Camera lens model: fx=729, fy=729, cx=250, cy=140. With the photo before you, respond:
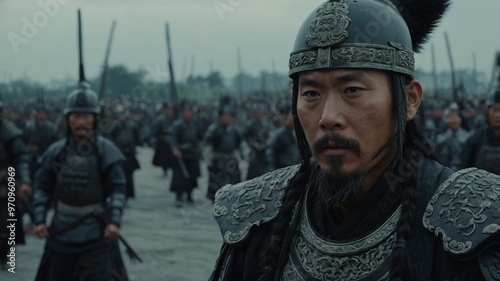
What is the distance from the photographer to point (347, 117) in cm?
212

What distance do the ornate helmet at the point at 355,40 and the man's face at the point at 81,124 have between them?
4.00 m

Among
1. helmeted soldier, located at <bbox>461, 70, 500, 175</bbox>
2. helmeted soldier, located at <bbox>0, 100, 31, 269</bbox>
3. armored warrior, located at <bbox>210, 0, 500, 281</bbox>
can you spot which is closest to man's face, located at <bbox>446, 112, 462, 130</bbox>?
helmeted soldier, located at <bbox>461, 70, 500, 175</bbox>

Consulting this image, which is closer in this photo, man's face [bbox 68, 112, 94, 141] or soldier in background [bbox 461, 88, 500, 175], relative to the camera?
man's face [bbox 68, 112, 94, 141]

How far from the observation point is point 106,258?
227 inches

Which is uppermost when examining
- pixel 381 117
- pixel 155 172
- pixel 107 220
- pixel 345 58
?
pixel 345 58

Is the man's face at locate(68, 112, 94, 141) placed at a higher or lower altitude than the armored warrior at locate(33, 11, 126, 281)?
higher

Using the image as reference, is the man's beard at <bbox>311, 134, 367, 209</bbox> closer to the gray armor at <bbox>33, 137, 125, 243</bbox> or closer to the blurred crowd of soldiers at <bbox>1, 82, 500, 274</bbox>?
the gray armor at <bbox>33, 137, 125, 243</bbox>

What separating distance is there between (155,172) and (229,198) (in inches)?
739

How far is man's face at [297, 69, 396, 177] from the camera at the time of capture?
2127 millimetres

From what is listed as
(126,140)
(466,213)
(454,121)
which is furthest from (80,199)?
(126,140)

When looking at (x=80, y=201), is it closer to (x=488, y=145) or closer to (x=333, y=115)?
(x=488, y=145)

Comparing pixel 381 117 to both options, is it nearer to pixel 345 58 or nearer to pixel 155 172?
pixel 345 58

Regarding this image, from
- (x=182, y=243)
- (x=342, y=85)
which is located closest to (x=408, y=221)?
(x=342, y=85)

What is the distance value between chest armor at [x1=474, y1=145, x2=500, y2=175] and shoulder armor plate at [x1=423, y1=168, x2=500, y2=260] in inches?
188
